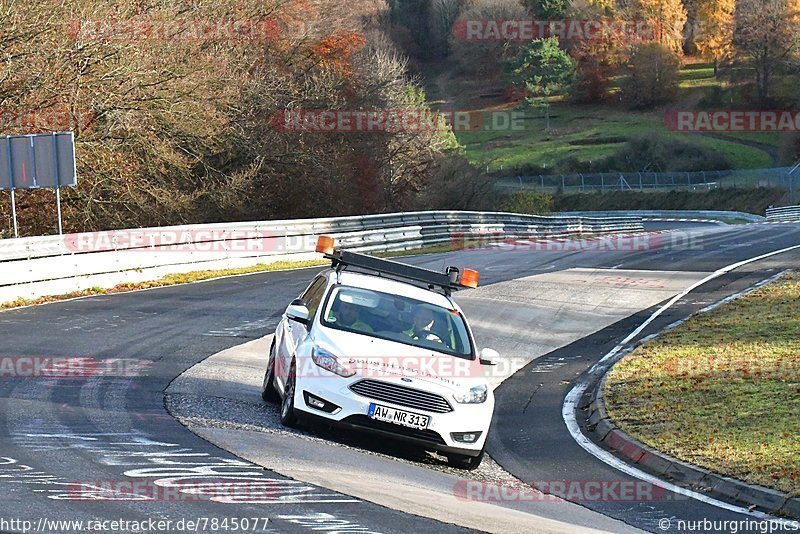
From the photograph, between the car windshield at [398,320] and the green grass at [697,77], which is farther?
the green grass at [697,77]

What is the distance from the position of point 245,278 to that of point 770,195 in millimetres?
63125

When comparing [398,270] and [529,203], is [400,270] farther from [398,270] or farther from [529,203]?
[529,203]

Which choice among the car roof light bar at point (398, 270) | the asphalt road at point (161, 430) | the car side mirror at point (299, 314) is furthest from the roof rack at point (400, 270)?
the asphalt road at point (161, 430)

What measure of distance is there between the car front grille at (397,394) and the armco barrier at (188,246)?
11.2 m

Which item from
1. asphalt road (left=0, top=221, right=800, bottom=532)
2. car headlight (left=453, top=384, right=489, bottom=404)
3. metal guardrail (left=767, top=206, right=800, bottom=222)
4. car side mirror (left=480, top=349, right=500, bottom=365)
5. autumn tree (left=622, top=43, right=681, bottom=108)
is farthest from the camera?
autumn tree (left=622, top=43, right=681, bottom=108)

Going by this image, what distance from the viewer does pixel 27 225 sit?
3209 centimetres

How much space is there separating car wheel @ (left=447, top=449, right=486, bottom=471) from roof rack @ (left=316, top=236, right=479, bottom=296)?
7.14ft

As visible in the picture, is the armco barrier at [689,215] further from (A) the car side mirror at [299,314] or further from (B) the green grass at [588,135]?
(A) the car side mirror at [299,314]

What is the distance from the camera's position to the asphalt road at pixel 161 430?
25.5 feet

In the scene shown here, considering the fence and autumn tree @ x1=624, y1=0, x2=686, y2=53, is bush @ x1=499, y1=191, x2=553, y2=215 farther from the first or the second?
autumn tree @ x1=624, y1=0, x2=686, y2=53

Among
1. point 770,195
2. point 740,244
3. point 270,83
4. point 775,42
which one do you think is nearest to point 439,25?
point 775,42

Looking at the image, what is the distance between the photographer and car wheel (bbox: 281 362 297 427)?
10.9 m

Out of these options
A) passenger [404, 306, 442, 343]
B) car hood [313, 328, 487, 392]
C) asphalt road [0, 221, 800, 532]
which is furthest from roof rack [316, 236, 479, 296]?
asphalt road [0, 221, 800, 532]

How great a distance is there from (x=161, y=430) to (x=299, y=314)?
194 centimetres
